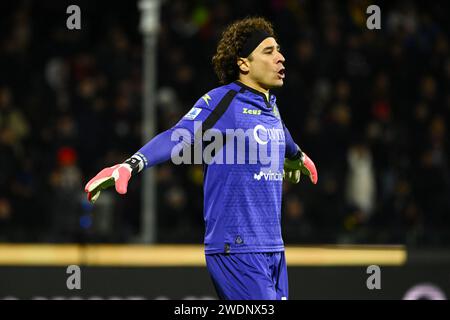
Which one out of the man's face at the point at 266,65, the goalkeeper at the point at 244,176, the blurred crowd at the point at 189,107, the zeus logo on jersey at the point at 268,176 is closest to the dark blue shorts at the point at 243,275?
the goalkeeper at the point at 244,176

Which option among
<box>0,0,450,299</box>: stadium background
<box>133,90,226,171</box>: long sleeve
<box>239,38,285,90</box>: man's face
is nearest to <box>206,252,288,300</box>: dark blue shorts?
<box>133,90,226,171</box>: long sleeve

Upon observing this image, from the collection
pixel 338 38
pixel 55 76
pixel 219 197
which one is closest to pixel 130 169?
pixel 219 197

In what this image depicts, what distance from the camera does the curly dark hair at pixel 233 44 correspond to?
247 inches

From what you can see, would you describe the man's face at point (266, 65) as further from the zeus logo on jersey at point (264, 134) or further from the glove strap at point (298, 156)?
the glove strap at point (298, 156)

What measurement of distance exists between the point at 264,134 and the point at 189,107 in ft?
28.1

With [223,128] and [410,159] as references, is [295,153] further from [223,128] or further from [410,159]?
[410,159]

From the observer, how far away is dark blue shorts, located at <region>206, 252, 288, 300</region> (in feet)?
19.4

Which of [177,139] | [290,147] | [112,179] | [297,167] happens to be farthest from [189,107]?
[112,179]

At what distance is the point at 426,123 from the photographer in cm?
1506

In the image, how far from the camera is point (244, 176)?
237 inches

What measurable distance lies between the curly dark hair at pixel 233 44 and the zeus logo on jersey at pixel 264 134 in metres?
0.40

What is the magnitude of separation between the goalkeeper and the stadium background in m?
5.15

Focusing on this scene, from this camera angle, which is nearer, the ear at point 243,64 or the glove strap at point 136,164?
→ the glove strap at point 136,164
